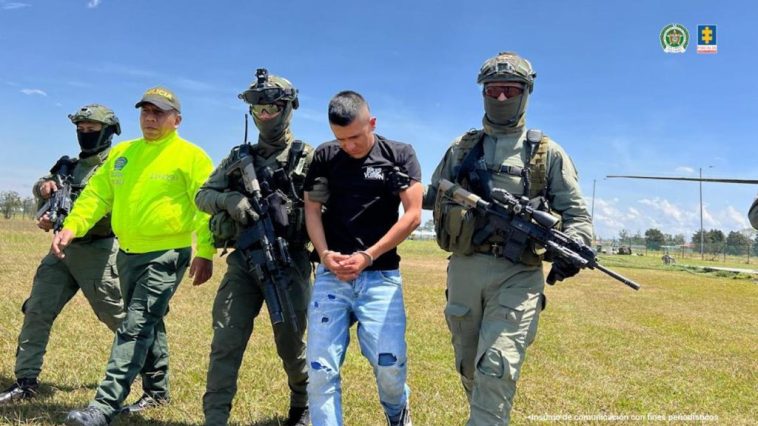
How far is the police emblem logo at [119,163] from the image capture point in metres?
4.80

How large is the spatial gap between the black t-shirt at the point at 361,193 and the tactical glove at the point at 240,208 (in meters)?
0.52

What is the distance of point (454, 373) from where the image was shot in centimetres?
725

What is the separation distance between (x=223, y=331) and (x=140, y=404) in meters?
1.45

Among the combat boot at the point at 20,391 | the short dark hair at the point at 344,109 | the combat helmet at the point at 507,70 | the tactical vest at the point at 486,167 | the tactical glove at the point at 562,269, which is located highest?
the combat helmet at the point at 507,70

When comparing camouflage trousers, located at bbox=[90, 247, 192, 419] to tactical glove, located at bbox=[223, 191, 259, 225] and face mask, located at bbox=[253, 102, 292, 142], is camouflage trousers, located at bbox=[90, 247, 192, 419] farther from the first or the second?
face mask, located at bbox=[253, 102, 292, 142]

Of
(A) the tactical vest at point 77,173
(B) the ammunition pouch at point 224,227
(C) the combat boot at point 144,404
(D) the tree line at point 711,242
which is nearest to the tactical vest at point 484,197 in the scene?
Answer: (B) the ammunition pouch at point 224,227

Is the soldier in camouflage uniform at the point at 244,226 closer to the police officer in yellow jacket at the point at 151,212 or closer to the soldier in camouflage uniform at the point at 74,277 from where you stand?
the police officer in yellow jacket at the point at 151,212

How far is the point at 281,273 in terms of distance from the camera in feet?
13.4

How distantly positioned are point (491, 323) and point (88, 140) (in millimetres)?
4445

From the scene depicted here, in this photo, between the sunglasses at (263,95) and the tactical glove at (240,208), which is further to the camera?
the sunglasses at (263,95)

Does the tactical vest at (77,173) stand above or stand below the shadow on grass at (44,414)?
above

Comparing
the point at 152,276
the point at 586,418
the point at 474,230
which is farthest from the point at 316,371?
the point at 586,418

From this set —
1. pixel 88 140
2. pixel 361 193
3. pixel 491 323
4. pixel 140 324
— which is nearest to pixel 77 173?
pixel 88 140

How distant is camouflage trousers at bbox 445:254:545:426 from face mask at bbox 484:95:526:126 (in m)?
0.98
